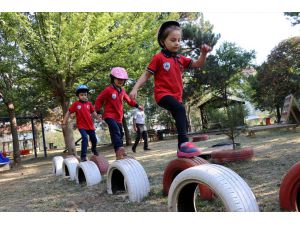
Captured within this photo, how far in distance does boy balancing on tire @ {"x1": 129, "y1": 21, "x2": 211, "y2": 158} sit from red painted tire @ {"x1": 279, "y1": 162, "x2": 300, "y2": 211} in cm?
112

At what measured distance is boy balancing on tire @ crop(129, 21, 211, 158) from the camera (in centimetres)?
363

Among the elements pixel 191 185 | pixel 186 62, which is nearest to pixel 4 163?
pixel 186 62

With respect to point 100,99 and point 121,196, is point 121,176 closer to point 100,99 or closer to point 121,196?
point 121,196

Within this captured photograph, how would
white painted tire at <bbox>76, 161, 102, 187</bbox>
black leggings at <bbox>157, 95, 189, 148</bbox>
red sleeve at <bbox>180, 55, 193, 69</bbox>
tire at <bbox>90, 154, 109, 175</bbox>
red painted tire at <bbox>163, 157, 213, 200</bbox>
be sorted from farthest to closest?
tire at <bbox>90, 154, 109, 175</bbox>, white painted tire at <bbox>76, 161, 102, 187</bbox>, red sleeve at <bbox>180, 55, 193, 69</bbox>, black leggings at <bbox>157, 95, 189, 148</bbox>, red painted tire at <bbox>163, 157, 213, 200</bbox>

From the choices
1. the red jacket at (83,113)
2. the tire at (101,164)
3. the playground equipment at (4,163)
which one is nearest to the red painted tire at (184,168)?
the tire at (101,164)

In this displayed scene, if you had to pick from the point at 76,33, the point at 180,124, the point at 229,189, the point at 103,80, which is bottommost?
the point at 229,189

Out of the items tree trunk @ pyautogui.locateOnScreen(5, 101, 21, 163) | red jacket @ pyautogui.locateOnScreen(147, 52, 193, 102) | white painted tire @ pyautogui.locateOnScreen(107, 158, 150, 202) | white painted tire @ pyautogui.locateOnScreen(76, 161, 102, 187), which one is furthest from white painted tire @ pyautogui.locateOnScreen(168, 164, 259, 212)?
tree trunk @ pyautogui.locateOnScreen(5, 101, 21, 163)

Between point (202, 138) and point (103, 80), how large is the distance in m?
4.31

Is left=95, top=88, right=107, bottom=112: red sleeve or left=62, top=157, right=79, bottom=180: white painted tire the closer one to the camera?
left=95, top=88, right=107, bottom=112: red sleeve

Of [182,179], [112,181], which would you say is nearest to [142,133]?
[112,181]

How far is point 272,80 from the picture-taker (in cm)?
1925

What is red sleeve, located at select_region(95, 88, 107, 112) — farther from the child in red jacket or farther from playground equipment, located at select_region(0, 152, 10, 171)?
playground equipment, located at select_region(0, 152, 10, 171)

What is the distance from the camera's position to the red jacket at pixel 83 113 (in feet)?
22.7

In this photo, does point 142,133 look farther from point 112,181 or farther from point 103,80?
point 112,181
